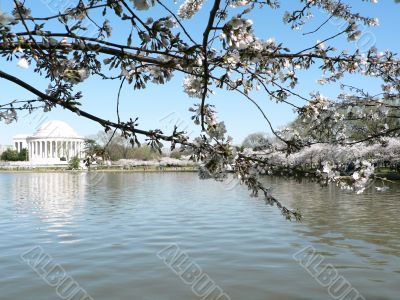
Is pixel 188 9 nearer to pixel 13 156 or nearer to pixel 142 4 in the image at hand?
pixel 142 4

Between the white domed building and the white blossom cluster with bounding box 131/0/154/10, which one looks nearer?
the white blossom cluster with bounding box 131/0/154/10

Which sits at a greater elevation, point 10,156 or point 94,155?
point 10,156

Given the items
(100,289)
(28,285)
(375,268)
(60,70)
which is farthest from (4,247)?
(60,70)

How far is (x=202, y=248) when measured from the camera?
1035 cm

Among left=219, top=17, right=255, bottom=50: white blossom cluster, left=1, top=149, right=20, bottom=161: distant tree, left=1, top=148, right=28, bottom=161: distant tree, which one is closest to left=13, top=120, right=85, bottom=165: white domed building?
left=1, top=148, right=28, bottom=161: distant tree

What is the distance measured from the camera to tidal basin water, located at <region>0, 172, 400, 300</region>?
288 inches

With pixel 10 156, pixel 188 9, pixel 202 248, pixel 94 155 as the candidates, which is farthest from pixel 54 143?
pixel 94 155

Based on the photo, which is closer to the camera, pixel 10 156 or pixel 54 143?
pixel 54 143

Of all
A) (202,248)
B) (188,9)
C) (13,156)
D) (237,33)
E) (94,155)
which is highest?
(13,156)

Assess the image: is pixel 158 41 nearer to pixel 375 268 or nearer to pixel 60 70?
pixel 60 70

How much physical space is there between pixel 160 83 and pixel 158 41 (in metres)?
0.62

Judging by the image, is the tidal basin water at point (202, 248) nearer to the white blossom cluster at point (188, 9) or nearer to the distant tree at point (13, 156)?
the white blossom cluster at point (188, 9)

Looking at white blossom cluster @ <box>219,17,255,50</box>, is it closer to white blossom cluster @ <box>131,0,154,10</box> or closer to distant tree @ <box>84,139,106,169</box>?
white blossom cluster @ <box>131,0,154,10</box>

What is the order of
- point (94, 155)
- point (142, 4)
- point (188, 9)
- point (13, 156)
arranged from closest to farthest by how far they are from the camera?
point (142, 4) → point (94, 155) → point (188, 9) → point (13, 156)
